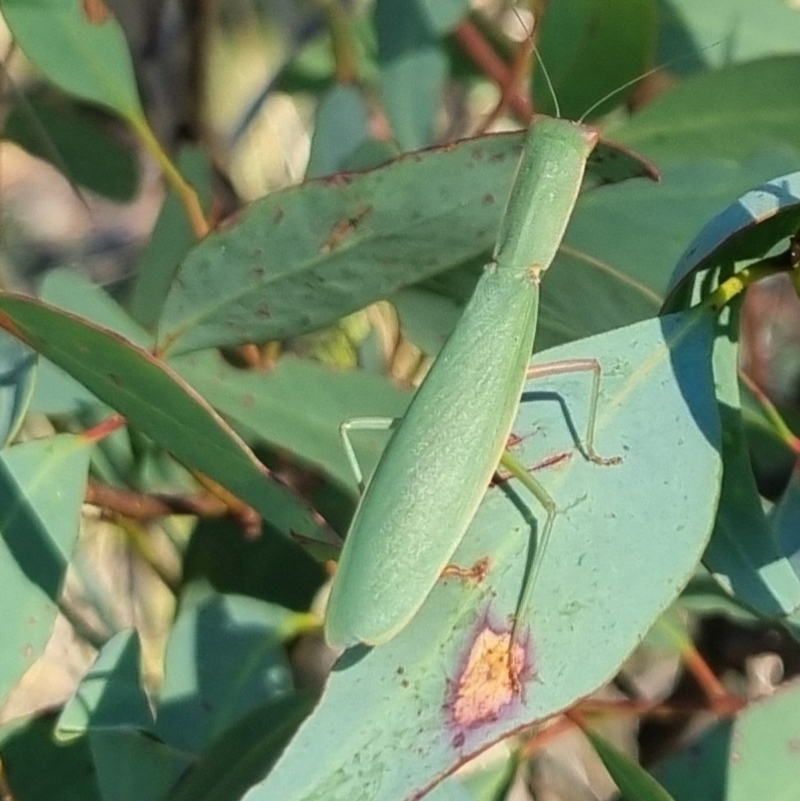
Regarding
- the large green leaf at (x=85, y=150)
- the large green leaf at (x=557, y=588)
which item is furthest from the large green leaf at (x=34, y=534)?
the large green leaf at (x=85, y=150)

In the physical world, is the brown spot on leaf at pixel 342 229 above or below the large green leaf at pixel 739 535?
above

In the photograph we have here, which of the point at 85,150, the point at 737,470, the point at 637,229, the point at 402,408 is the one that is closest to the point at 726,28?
the point at 637,229

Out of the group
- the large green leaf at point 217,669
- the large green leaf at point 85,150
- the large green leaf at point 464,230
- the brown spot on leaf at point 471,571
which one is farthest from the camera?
the large green leaf at point 85,150

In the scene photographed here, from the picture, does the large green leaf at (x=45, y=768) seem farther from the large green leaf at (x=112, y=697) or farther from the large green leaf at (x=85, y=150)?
the large green leaf at (x=85, y=150)

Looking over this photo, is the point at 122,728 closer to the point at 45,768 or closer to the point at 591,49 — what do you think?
the point at 45,768

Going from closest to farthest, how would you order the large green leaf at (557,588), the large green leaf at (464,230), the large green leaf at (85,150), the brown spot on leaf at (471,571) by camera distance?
the large green leaf at (557,588)
the brown spot on leaf at (471,571)
the large green leaf at (464,230)
the large green leaf at (85,150)

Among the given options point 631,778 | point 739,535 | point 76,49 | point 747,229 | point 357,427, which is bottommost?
point 631,778

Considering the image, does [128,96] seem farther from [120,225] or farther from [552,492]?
[120,225]
